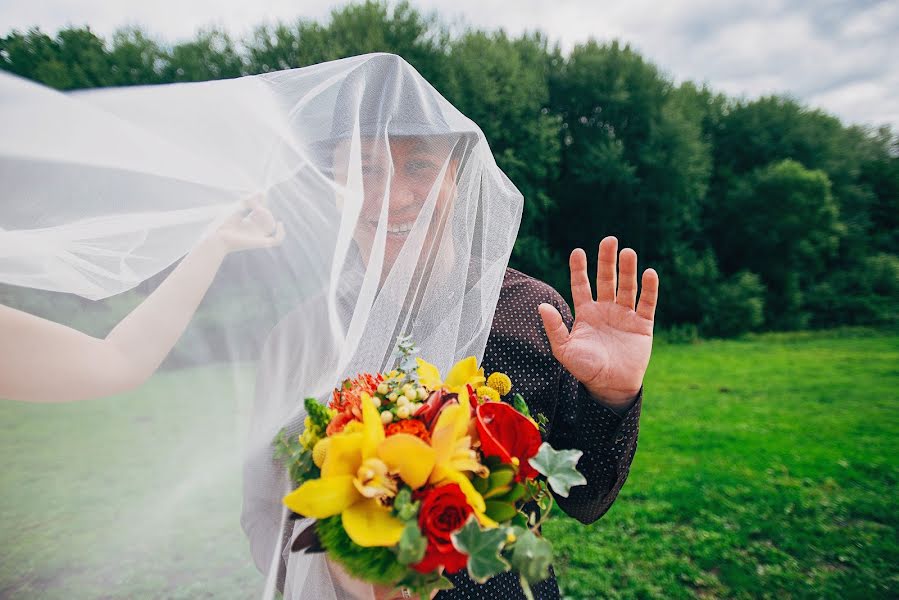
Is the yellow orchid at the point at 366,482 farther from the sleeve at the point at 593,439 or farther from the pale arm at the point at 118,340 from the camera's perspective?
the sleeve at the point at 593,439

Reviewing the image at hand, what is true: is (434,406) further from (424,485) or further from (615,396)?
(615,396)

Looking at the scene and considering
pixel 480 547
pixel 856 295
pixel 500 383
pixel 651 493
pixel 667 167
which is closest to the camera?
pixel 480 547

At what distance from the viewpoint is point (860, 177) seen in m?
21.5

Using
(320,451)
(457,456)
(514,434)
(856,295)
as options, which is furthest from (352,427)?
(856,295)

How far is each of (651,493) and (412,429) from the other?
16.8 feet

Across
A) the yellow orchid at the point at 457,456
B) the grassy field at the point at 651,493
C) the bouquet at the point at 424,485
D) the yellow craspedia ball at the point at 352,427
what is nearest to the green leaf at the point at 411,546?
the bouquet at the point at 424,485

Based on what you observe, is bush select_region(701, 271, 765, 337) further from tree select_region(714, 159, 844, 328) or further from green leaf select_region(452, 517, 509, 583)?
green leaf select_region(452, 517, 509, 583)

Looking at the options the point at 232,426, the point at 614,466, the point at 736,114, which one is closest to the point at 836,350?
the point at 736,114

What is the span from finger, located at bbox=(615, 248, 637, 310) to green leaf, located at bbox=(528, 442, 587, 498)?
2.37ft

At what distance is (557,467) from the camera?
99cm

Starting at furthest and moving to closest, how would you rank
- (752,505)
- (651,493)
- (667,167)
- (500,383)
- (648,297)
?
1. (667,167)
2. (651,493)
3. (752,505)
4. (648,297)
5. (500,383)

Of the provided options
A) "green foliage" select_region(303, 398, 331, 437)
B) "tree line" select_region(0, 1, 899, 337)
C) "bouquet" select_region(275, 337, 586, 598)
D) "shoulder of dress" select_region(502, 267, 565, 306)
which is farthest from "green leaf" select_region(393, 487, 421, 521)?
"tree line" select_region(0, 1, 899, 337)

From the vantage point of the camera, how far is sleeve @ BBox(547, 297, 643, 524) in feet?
5.36

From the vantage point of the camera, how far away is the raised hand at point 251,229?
141 cm
